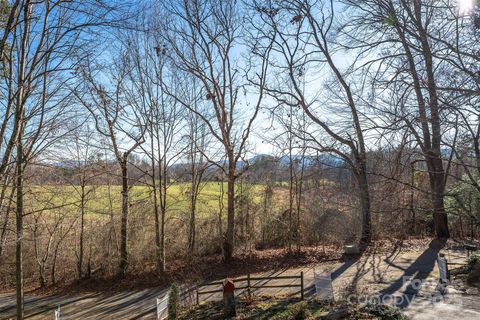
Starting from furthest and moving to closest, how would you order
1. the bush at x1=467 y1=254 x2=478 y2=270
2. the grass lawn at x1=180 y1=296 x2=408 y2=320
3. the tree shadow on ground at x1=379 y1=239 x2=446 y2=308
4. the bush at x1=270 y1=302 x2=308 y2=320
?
the bush at x1=467 y1=254 x2=478 y2=270 < the tree shadow on ground at x1=379 y1=239 x2=446 y2=308 < the bush at x1=270 y1=302 x2=308 y2=320 < the grass lawn at x1=180 y1=296 x2=408 y2=320

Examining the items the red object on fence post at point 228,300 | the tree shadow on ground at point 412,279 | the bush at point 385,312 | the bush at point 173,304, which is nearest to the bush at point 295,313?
the red object on fence post at point 228,300

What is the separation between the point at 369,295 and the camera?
8.93 m

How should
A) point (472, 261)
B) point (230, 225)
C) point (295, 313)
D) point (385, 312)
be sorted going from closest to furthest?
point (385, 312), point (295, 313), point (472, 261), point (230, 225)

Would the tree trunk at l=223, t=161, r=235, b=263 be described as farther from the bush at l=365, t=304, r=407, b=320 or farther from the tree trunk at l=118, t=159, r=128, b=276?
the bush at l=365, t=304, r=407, b=320

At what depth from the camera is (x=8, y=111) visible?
6750 millimetres

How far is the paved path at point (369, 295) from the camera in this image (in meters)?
7.73

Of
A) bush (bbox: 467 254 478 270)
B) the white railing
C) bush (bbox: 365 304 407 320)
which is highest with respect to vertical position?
bush (bbox: 467 254 478 270)

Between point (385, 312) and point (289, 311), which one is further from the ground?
point (385, 312)

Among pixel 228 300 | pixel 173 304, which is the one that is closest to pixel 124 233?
pixel 173 304

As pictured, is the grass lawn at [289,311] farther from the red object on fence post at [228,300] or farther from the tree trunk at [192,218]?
the tree trunk at [192,218]

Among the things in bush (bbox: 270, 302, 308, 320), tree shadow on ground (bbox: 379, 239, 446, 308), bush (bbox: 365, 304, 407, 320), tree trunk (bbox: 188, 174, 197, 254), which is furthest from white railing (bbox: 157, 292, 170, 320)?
tree shadow on ground (bbox: 379, 239, 446, 308)

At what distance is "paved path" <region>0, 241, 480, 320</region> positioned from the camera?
7730mm

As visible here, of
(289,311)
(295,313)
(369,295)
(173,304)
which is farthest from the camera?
(173,304)

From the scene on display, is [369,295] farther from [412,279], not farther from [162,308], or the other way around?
[162,308]
